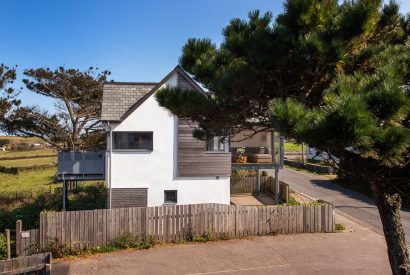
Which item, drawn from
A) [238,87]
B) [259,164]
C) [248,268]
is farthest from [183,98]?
[259,164]

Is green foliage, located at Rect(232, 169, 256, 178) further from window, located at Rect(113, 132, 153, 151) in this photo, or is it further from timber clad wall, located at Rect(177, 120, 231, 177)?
window, located at Rect(113, 132, 153, 151)

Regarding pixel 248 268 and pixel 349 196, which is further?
pixel 349 196

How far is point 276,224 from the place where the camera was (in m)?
14.6

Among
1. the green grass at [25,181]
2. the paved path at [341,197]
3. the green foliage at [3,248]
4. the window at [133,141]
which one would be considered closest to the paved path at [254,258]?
the green foliage at [3,248]

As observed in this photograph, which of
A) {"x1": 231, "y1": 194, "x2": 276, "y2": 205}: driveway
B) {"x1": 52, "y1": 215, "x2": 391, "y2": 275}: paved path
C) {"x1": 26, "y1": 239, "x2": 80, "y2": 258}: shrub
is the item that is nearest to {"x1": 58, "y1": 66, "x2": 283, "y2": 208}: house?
A: {"x1": 231, "y1": 194, "x2": 276, "y2": 205}: driveway

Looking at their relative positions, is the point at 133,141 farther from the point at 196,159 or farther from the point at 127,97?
the point at 196,159

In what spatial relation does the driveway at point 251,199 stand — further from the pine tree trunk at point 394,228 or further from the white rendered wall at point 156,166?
the pine tree trunk at point 394,228

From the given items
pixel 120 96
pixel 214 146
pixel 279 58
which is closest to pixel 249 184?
pixel 214 146

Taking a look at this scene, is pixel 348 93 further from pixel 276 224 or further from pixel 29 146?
pixel 29 146

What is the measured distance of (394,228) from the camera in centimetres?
614

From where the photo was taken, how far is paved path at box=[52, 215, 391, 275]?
36.2ft

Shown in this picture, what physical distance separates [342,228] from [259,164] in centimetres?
719

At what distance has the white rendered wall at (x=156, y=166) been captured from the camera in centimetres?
1784

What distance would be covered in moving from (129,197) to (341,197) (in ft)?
46.2
